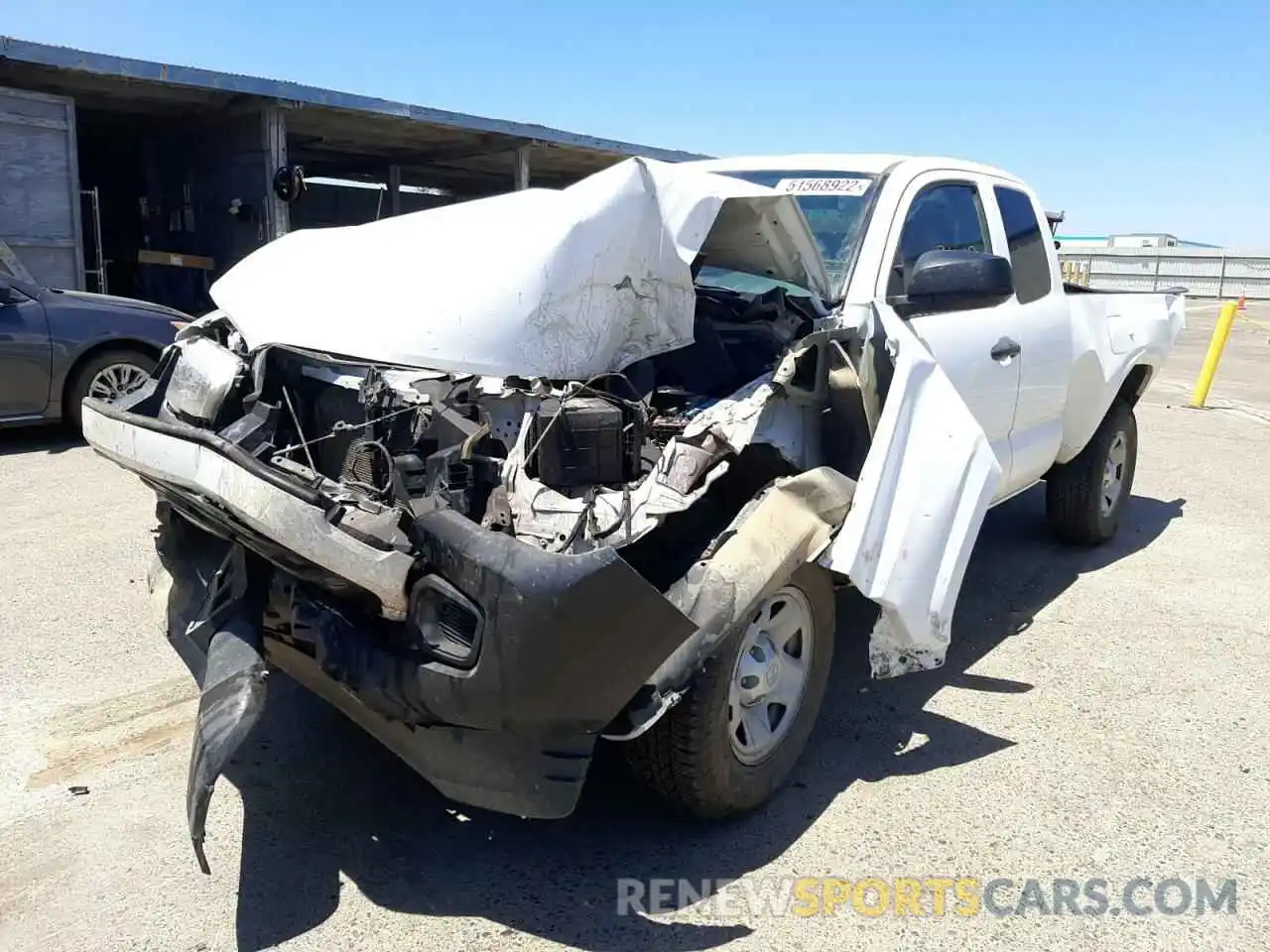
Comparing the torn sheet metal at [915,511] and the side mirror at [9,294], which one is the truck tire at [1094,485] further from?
the side mirror at [9,294]

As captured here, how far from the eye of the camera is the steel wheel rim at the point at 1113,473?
6.00m

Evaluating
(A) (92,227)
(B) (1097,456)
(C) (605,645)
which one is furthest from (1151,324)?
(A) (92,227)

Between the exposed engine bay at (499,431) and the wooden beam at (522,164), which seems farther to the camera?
the wooden beam at (522,164)

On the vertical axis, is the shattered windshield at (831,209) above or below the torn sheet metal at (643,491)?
above

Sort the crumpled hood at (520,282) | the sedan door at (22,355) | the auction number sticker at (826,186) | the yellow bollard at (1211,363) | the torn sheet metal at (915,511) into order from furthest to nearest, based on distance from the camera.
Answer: the yellow bollard at (1211,363)
the sedan door at (22,355)
the auction number sticker at (826,186)
the torn sheet metal at (915,511)
the crumpled hood at (520,282)

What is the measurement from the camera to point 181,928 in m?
2.62

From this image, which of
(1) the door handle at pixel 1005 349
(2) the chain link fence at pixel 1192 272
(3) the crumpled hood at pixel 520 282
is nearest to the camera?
(3) the crumpled hood at pixel 520 282

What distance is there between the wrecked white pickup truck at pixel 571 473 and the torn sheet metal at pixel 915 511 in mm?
11

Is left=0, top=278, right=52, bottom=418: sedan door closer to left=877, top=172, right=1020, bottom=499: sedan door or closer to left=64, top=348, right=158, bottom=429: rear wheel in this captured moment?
left=64, top=348, right=158, bottom=429: rear wheel

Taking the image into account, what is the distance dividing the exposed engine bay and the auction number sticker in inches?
31.4

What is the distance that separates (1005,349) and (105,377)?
6.92 meters

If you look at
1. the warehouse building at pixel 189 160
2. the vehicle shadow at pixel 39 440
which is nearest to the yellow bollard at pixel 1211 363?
the warehouse building at pixel 189 160

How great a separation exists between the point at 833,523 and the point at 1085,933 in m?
1.30

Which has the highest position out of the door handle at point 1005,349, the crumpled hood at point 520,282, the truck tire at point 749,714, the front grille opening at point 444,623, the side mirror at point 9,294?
the crumpled hood at point 520,282
